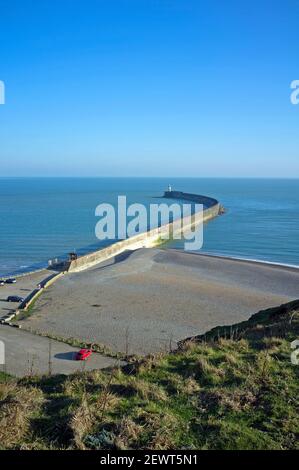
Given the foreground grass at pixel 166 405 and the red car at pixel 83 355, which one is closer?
the foreground grass at pixel 166 405

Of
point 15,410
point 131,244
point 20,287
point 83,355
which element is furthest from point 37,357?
point 131,244

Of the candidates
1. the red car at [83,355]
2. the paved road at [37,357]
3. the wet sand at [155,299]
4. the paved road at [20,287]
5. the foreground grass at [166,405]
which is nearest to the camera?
the foreground grass at [166,405]

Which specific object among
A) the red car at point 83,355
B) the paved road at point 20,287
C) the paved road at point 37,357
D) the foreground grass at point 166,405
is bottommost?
A: the paved road at point 20,287

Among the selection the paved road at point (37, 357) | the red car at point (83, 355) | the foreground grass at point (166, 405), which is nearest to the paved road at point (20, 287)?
the paved road at point (37, 357)

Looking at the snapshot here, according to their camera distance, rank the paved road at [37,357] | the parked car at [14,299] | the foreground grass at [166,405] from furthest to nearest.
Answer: the parked car at [14,299] < the paved road at [37,357] < the foreground grass at [166,405]

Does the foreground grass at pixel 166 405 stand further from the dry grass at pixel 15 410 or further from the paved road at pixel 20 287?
the paved road at pixel 20 287

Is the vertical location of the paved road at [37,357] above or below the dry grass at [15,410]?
below

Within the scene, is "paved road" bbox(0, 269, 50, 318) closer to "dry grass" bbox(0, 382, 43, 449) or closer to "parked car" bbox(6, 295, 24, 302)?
"parked car" bbox(6, 295, 24, 302)

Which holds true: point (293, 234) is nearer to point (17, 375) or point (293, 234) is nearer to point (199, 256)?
point (199, 256)

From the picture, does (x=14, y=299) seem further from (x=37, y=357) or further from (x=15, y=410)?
(x=15, y=410)
